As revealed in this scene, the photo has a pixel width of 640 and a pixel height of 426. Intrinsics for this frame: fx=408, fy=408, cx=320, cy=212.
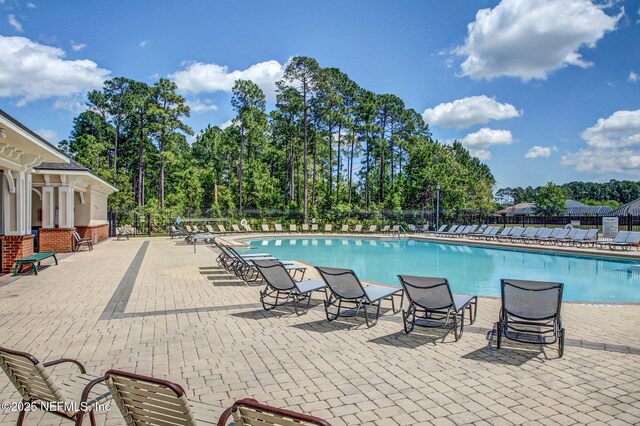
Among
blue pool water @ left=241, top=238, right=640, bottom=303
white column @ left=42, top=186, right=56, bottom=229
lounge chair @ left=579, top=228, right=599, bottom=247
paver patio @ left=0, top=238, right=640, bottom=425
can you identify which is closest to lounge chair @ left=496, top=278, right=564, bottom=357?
paver patio @ left=0, top=238, right=640, bottom=425

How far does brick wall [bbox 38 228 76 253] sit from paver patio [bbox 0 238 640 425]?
Answer: 8.58 metres

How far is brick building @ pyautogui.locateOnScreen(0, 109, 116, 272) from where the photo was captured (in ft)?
30.7

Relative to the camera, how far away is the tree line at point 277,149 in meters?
31.4

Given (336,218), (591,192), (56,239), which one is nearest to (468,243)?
(336,218)

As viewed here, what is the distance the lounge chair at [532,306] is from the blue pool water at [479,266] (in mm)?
5598

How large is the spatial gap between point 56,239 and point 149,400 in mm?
15794

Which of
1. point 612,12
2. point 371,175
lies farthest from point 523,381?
point 371,175

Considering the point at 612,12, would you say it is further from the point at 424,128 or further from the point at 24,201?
the point at 424,128

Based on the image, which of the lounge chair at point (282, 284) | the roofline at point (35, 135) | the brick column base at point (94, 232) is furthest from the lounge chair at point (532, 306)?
the brick column base at point (94, 232)

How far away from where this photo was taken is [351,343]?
15.9ft

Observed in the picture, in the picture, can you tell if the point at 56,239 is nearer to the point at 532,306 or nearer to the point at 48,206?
the point at 48,206

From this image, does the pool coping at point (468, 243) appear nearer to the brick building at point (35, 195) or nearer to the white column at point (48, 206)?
the brick building at point (35, 195)

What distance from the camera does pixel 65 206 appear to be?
49.6ft

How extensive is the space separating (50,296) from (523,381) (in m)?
7.82
